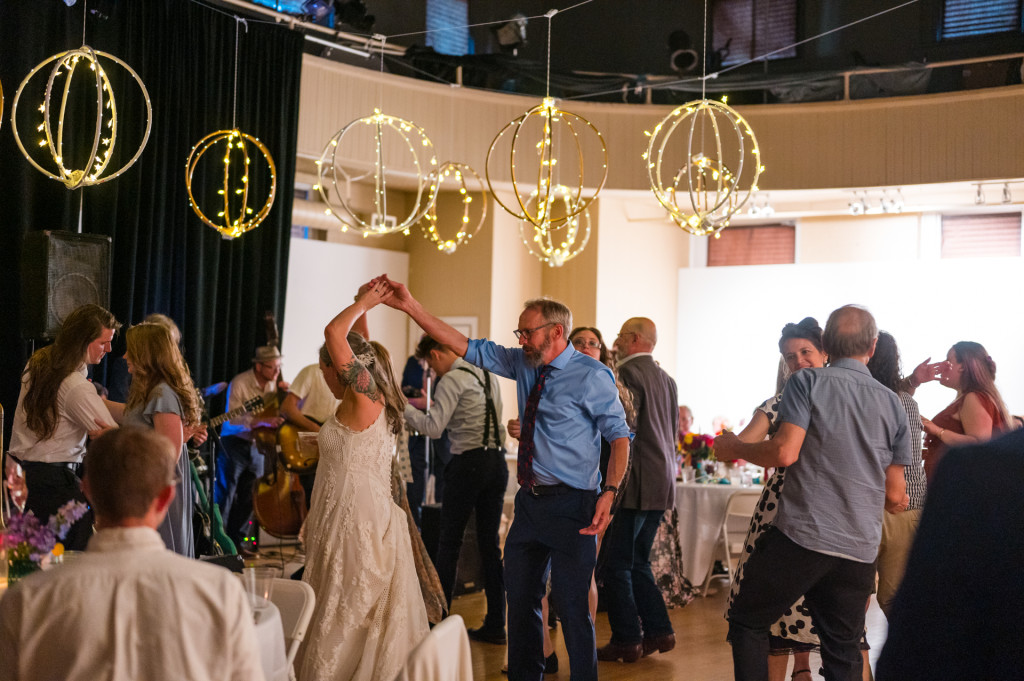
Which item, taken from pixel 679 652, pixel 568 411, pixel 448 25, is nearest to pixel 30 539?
pixel 568 411

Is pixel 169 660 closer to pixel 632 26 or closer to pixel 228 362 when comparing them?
pixel 228 362

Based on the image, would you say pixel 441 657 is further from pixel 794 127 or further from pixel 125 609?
pixel 794 127

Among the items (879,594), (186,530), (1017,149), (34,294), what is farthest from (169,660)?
(1017,149)

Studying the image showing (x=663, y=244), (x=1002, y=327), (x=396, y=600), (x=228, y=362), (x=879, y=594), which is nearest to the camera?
(x=396, y=600)

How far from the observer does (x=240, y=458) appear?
856 centimetres

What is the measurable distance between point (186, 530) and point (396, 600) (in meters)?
1.06

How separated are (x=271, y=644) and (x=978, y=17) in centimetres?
967

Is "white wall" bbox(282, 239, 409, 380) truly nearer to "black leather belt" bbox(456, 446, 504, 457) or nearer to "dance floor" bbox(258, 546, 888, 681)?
"dance floor" bbox(258, 546, 888, 681)

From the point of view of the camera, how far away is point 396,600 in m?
4.16

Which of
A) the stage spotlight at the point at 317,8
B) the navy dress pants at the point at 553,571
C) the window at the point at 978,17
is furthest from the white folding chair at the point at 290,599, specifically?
the window at the point at 978,17

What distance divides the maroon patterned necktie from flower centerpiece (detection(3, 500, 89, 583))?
1749 millimetres

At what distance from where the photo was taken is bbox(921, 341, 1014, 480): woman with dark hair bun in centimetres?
469

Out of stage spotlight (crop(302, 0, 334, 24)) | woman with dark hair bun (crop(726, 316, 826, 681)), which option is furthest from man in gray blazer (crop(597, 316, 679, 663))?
stage spotlight (crop(302, 0, 334, 24))

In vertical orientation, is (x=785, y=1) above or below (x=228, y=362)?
above
